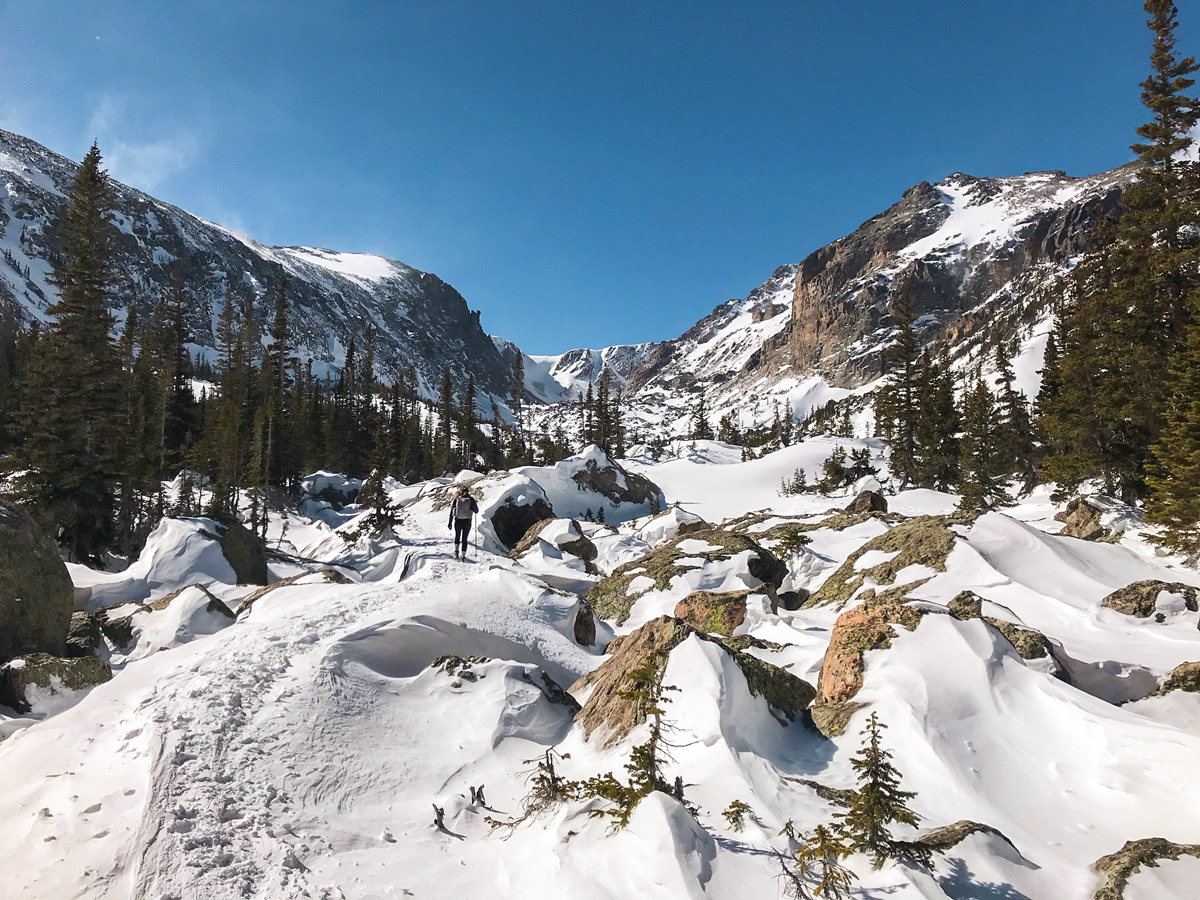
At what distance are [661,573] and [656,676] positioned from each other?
32.3 feet

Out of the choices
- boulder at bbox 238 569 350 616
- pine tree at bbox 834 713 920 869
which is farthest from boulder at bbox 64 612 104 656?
pine tree at bbox 834 713 920 869

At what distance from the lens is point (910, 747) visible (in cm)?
566

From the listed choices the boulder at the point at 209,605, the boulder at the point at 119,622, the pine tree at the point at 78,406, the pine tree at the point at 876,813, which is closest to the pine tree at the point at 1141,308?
the pine tree at the point at 876,813

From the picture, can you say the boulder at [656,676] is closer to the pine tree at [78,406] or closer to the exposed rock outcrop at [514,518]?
the exposed rock outcrop at [514,518]

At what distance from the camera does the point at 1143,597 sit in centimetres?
946

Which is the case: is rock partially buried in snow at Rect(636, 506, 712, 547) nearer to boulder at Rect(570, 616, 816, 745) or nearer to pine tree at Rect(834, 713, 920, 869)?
boulder at Rect(570, 616, 816, 745)

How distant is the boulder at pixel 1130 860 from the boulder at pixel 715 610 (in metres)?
7.39

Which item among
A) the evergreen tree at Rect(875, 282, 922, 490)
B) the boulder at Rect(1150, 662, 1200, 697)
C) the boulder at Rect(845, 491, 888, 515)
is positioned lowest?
the boulder at Rect(1150, 662, 1200, 697)

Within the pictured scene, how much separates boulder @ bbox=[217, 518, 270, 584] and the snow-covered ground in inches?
272

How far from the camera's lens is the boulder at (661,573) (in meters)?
15.0

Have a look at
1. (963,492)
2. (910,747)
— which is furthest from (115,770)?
(963,492)

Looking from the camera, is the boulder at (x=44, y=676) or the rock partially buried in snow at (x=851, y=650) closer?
the rock partially buried in snow at (x=851, y=650)

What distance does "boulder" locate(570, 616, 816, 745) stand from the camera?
20.1 feet

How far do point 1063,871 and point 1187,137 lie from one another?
27.5m
